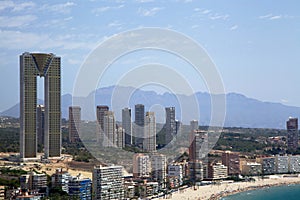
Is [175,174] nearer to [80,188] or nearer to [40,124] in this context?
[80,188]

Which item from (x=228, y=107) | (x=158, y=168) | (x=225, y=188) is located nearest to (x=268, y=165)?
(x=225, y=188)

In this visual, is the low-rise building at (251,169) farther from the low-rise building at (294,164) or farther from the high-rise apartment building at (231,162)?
the low-rise building at (294,164)

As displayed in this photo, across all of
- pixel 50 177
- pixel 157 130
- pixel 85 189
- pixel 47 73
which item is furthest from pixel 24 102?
pixel 85 189

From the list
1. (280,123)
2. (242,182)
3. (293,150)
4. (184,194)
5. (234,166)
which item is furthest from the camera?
(280,123)

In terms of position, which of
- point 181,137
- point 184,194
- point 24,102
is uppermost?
point 24,102

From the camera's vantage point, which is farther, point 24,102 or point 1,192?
point 24,102

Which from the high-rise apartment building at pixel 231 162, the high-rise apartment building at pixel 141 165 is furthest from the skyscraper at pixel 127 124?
the high-rise apartment building at pixel 231 162

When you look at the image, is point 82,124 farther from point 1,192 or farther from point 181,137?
point 1,192
